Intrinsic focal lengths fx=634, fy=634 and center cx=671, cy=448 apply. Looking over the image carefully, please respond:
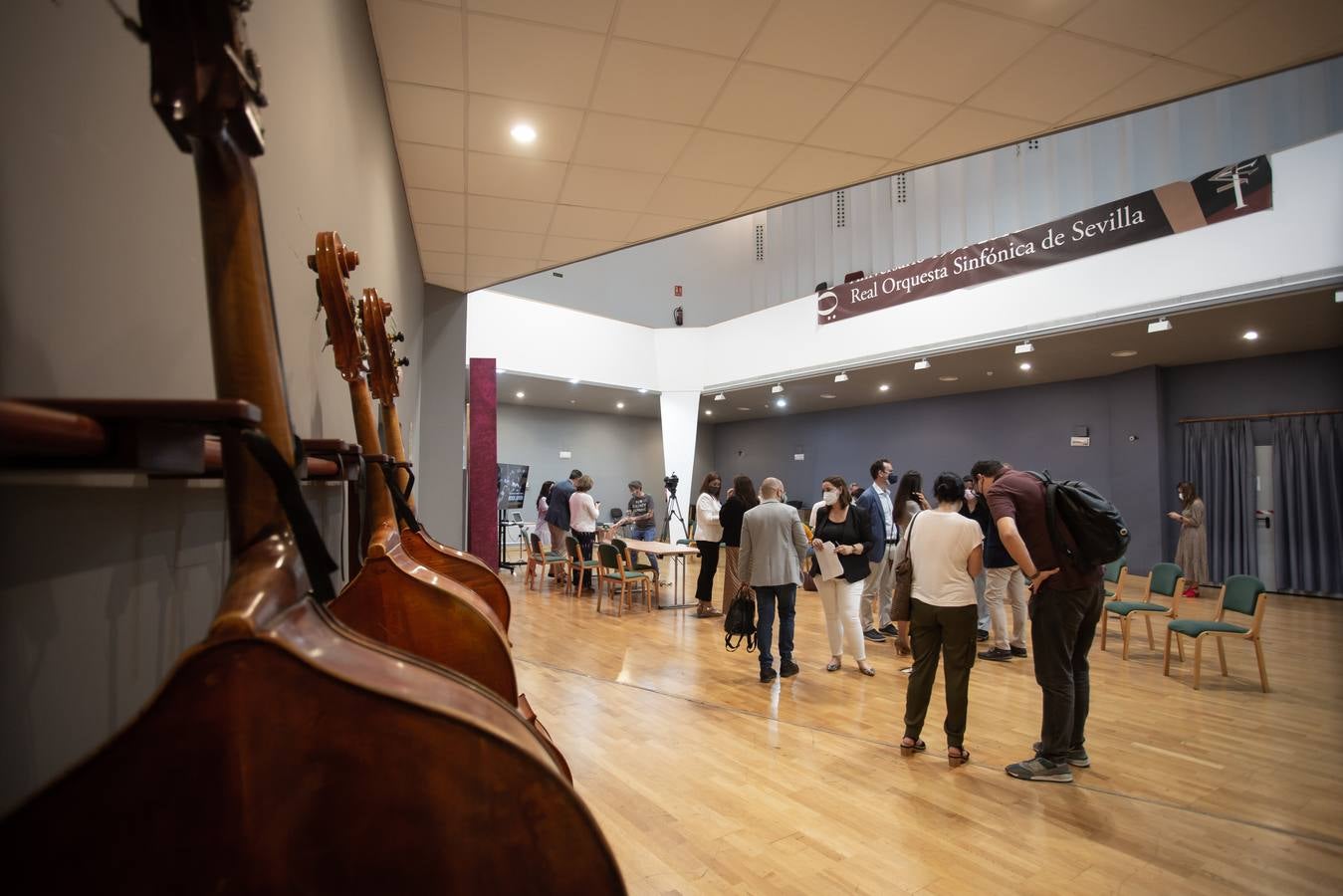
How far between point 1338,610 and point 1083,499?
7363mm

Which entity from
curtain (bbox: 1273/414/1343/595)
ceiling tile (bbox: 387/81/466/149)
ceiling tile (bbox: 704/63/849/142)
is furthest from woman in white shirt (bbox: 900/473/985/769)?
curtain (bbox: 1273/414/1343/595)

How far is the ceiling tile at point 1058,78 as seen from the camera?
102 inches

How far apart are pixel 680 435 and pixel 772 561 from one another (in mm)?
7289

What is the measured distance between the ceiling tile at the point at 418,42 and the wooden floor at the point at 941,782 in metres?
3.17

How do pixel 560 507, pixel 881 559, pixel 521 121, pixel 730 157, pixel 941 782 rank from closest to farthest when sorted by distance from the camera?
pixel 521 121, pixel 941 782, pixel 730 157, pixel 881 559, pixel 560 507

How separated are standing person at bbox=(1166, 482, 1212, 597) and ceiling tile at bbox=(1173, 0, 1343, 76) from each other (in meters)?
7.49

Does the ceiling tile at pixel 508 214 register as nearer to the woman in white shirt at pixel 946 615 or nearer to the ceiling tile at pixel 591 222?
the ceiling tile at pixel 591 222

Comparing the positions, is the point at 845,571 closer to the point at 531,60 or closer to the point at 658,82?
the point at 658,82

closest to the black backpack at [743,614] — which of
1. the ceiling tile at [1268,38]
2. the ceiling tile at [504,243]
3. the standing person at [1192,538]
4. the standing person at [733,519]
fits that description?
the standing person at [733,519]

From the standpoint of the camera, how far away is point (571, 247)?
178 inches

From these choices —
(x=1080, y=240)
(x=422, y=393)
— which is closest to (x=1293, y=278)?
(x=1080, y=240)

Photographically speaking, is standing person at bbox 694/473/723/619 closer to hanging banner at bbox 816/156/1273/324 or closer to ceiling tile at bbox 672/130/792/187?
ceiling tile at bbox 672/130/792/187

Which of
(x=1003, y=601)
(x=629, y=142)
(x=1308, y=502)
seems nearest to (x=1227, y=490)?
(x=1308, y=502)

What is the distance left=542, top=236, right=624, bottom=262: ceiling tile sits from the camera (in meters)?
4.39
